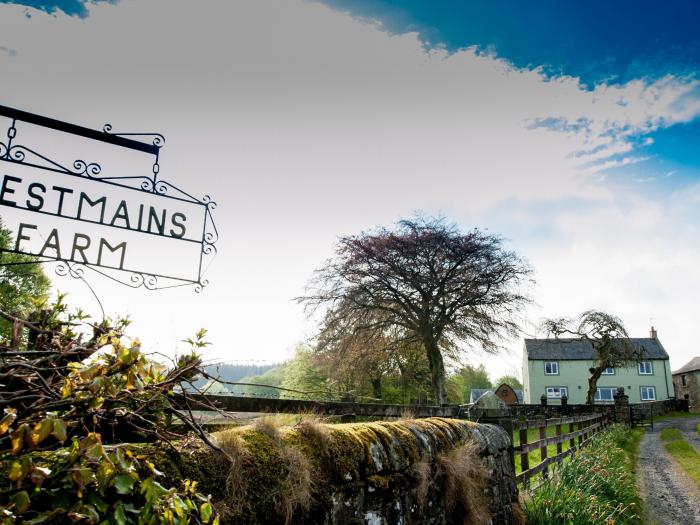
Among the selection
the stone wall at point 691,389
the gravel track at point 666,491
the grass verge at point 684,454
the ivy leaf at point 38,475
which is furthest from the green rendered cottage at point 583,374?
the ivy leaf at point 38,475

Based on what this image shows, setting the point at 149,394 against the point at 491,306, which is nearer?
the point at 149,394

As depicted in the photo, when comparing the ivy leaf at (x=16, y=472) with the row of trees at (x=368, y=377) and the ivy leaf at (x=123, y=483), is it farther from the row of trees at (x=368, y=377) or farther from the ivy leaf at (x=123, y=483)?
the row of trees at (x=368, y=377)

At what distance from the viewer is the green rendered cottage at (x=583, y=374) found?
51.1 m

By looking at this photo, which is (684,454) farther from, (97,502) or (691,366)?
(691,366)

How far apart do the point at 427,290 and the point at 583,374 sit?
36.7 metres

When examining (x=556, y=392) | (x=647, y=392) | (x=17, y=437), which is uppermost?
(x=17, y=437)

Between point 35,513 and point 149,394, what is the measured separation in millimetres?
627

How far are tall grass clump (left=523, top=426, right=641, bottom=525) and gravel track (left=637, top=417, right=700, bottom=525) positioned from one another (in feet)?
1.30

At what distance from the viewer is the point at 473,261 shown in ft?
82.2

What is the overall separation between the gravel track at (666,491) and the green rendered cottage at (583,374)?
35488 millimetres

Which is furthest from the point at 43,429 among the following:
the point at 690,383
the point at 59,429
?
the point at 690,383

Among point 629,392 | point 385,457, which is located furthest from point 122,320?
point 629,392

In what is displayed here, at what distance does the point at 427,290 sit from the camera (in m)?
25.0

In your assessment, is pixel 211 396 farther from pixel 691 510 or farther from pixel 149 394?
pixel 691 510
